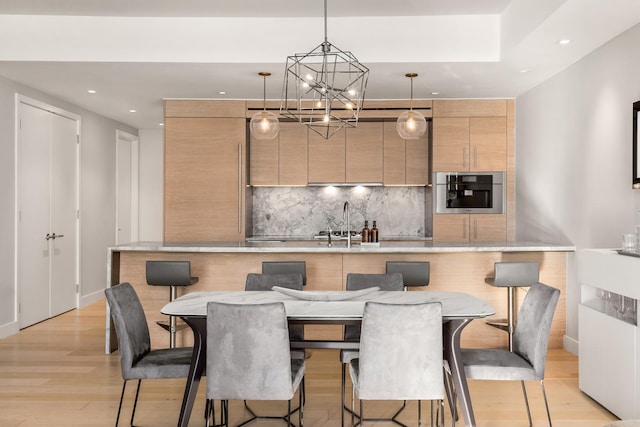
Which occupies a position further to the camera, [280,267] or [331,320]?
[280,267]

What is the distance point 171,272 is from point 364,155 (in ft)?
9.62

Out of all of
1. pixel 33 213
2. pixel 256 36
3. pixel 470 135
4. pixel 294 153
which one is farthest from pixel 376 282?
pixel 33 213

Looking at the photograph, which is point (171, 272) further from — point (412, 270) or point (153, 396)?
point (412, 270)

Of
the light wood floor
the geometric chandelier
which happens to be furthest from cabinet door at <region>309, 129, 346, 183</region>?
the light wood floor

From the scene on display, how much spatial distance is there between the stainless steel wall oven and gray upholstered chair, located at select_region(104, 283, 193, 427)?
3.98 metres

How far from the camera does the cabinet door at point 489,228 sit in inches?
243

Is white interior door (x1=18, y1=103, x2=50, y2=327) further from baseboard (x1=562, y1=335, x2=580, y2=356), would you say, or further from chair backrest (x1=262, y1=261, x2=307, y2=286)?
baseboard (x1=562, y1=335, x2=580, y2=356)

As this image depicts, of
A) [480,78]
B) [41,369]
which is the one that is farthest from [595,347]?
[41,369]

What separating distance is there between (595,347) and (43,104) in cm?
594

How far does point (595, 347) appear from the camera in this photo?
3.39 metres

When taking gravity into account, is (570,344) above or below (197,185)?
below

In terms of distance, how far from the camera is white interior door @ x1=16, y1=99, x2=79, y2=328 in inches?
224

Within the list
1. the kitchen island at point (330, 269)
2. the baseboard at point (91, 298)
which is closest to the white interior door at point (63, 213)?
the baseboard at point (91, 298)

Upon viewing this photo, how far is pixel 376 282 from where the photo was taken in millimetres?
3703
